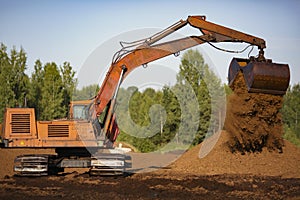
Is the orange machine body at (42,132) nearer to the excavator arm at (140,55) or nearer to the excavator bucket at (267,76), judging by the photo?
the excavator arm at (140,55)

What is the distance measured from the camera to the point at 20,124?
51.7 ft

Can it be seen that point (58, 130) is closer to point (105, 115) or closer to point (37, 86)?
point (105, 115)

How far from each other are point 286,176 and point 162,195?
6600 millimetres

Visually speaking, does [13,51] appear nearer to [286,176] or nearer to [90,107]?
[90,107]

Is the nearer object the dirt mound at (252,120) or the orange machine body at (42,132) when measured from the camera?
the orange machine body at (42,132)

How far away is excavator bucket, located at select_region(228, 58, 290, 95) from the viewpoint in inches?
587

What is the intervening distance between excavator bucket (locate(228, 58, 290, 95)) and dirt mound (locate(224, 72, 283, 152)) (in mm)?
1989

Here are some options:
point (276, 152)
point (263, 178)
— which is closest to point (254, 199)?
point (263, 178)

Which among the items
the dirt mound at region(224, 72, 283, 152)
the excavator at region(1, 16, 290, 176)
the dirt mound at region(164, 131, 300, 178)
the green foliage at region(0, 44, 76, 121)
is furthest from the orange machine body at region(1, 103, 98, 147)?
the green foliage at region(0, 44, 76, 121)

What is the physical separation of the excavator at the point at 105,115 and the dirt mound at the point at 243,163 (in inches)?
145

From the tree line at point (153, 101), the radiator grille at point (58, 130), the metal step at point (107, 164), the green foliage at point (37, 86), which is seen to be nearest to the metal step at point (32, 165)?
the radiator grille at point (58, 130)

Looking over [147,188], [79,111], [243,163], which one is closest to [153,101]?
[243,163]

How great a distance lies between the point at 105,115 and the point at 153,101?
33988 mm

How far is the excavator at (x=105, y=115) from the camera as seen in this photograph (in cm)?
1545
